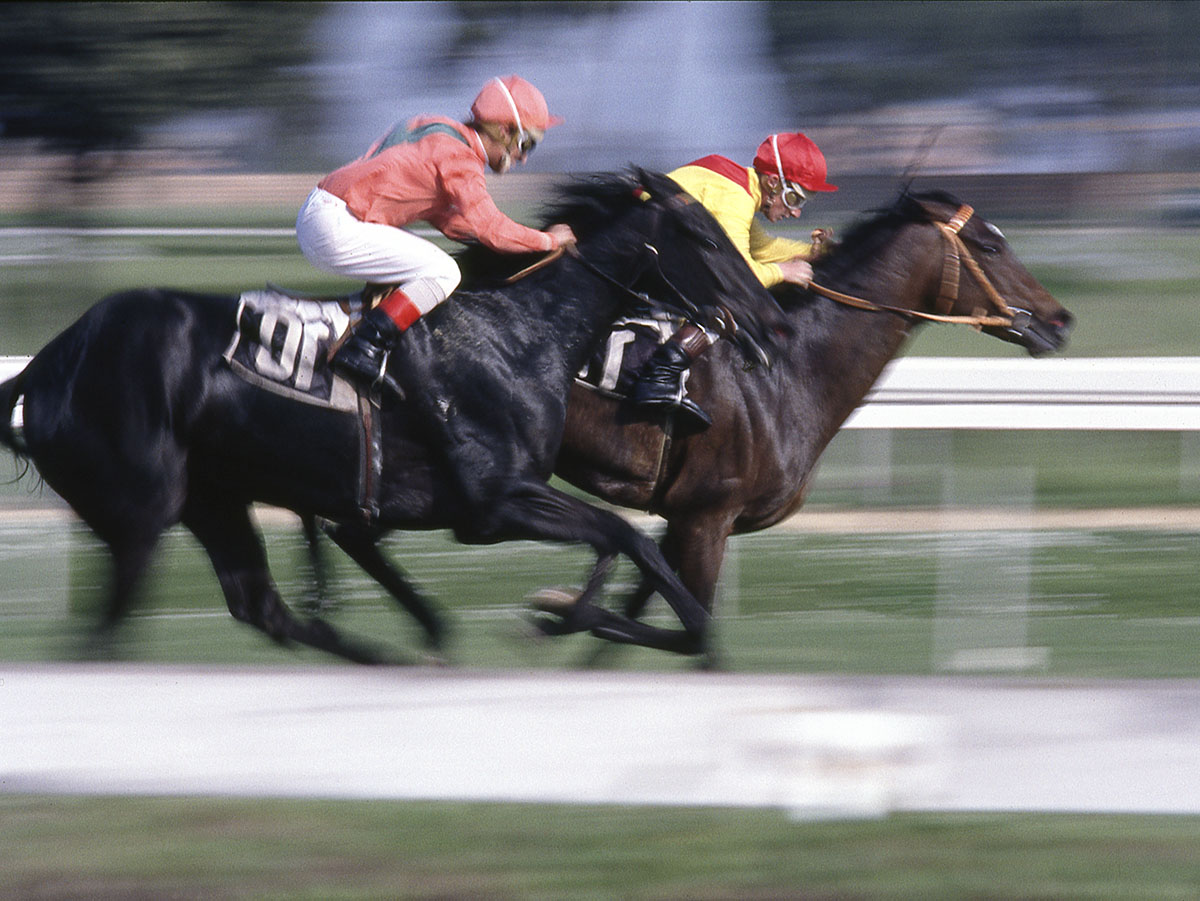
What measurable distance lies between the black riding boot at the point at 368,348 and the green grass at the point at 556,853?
3.80 ft

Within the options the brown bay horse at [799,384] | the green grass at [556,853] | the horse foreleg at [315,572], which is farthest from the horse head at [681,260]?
the green grass at [556,853]

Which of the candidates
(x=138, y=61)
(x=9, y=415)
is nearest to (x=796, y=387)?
(x=9, y=415)

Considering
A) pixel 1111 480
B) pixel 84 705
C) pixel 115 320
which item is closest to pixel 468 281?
pixel 115 320

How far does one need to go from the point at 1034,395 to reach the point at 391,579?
3.79 metres

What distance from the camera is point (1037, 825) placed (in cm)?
346

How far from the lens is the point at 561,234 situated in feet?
15.1

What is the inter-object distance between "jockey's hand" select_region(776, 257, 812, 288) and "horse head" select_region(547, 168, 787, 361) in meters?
0.46

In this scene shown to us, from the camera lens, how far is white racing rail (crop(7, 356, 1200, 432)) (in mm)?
7352

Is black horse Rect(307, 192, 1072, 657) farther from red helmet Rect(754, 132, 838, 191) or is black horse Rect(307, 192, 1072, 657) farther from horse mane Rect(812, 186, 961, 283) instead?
red helmet Rect(754, 132, 838, 191)

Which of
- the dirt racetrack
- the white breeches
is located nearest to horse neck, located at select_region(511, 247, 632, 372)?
the white breeches

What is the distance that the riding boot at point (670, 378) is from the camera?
470 centimetres

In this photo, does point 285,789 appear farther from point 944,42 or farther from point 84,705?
point 944,42

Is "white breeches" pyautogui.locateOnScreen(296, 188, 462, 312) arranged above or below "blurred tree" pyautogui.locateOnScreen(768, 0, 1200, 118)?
above

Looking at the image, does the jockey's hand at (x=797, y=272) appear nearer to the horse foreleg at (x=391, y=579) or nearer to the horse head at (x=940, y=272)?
the horse head at (x=940, y=272)
